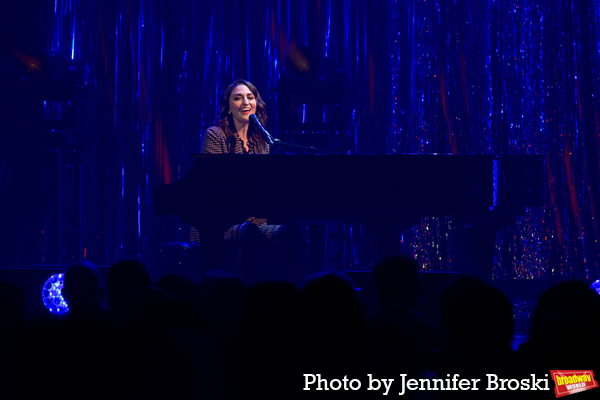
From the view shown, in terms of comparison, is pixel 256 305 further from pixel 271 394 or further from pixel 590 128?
pixel 590 128

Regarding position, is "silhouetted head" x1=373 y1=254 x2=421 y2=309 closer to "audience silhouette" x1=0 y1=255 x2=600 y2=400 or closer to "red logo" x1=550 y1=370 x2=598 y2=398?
"audience silhouette" x1=0 y1=255 x2=600 y2=400

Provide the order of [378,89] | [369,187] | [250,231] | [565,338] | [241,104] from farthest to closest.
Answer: [378,89] < [241,104] < [250,231] < [369,187] < [565,338]

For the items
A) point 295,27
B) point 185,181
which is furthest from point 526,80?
point 185,181

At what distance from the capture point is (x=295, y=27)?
6.54 m

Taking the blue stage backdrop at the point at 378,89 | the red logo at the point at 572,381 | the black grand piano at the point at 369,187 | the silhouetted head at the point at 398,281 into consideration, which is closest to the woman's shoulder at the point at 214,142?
the black grand piano at the point at 369,187

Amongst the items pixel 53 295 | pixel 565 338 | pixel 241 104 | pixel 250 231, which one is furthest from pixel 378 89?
pixel 565 338

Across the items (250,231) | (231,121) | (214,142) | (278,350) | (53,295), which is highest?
(231,121)

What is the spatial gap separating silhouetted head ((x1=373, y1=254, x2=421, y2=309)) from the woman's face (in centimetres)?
304

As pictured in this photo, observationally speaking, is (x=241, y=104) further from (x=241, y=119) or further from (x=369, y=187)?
(x=369, y=187)

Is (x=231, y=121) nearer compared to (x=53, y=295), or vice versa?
(x=53, y=295)

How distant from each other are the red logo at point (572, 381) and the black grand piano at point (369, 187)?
9.07ft

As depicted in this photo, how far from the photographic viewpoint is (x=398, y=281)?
72.8 inches

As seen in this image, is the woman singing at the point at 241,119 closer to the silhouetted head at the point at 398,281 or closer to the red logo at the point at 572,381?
the silhouetted head at the point at 398,281

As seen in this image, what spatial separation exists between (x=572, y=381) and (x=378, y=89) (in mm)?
5592
